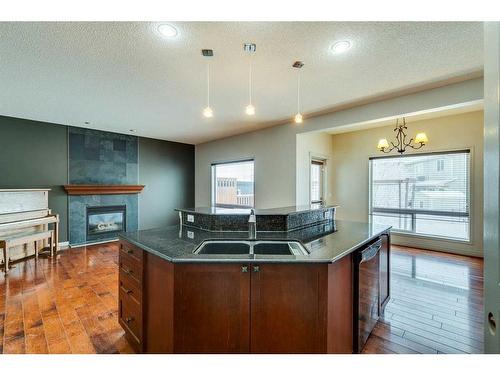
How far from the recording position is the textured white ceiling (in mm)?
1969

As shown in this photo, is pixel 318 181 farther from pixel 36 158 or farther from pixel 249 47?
pixel 36 158

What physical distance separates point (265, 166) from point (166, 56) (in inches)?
128

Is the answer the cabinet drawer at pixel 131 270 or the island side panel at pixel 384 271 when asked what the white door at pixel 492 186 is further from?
the cabinet drawer at pixel 131 270

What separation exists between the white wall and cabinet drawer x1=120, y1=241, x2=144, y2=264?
10.9 ft

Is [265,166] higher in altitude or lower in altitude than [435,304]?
higher

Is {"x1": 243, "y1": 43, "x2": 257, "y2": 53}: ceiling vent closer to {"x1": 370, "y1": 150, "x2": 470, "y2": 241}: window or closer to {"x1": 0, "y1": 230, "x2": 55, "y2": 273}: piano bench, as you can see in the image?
{"x1": 370, "y1": 150, "x2": 470, "y2": 241}: window

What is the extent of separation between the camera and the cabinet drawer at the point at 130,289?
182 cm

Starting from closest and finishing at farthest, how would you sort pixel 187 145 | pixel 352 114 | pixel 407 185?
1. pixel 352 114
2. pixel 407 185
3. pixel 187 145

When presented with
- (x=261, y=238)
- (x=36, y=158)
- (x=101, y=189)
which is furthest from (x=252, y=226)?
(x=36, y=158)

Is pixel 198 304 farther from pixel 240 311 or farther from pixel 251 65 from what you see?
pixel 251 65

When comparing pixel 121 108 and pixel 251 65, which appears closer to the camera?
pixel 251 65

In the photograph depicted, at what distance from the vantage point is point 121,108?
3.96 m
